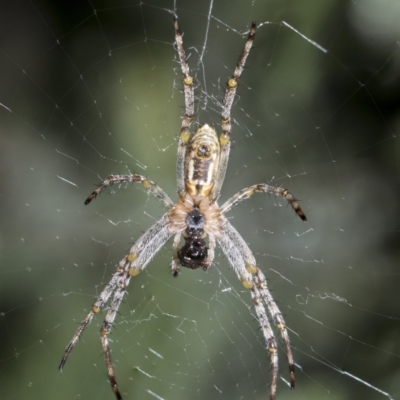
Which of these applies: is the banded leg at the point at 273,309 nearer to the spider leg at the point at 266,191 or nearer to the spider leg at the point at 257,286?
the spider leg at the point at 257,286

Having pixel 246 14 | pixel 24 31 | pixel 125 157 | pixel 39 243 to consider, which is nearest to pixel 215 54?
pixel 246 14

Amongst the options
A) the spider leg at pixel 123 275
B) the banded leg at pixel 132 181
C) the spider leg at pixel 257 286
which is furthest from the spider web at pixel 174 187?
the banded leg at pixel 132 181

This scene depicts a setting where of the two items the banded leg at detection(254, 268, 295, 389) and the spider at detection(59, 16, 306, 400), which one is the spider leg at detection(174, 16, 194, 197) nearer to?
the spider at detection(59, 16, 306, 400)

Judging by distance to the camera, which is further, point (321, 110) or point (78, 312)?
point (321, 110)

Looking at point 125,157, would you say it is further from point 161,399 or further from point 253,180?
point 161,399

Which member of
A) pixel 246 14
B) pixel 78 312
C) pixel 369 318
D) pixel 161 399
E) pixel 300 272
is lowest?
pixel 161 399

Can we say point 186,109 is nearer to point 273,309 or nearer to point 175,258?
point 175,258

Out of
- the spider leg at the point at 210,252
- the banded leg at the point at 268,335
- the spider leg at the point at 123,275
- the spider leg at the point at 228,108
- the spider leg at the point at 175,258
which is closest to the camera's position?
the spider leg at the point at 228,108

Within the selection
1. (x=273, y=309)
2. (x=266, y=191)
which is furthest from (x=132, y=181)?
(x=273, y=309)
